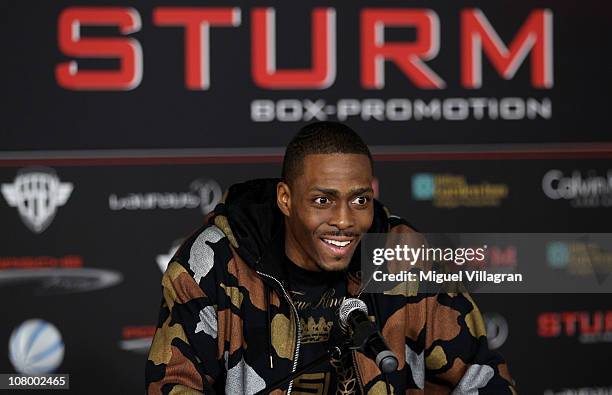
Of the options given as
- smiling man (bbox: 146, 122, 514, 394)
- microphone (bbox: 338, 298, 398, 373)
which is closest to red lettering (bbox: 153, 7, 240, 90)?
smiling man (bbox: 146, 122, 514, 394)

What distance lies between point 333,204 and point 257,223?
0.25 metres

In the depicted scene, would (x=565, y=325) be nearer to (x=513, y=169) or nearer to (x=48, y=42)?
(x=513, y=169)

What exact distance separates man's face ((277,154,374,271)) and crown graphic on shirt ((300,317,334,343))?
0.14 meters

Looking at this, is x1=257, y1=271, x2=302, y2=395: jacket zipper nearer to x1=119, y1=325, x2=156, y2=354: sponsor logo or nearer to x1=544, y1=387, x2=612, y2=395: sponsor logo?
x1=119, y1=325, x2=156, y2=354: sponsor logo

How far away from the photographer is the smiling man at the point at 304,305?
6.86ft

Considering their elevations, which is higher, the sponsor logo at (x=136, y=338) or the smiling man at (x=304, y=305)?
the smiling man at (x=304, y=305)

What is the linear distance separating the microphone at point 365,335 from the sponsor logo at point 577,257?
7.10ft

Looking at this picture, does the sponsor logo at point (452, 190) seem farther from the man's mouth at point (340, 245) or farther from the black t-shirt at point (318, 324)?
the man's mouth at point (340, 245)

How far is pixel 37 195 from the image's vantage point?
3.49 m

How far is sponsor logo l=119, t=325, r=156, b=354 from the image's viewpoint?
355cm

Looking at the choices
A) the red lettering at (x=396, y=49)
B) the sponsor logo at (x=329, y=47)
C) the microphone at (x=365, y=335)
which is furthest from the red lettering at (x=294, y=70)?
the microphone at (x=365, y=335)

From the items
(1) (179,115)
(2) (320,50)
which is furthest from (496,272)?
(1) (179,115)

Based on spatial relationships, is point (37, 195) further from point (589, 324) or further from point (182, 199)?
point (589, 324)

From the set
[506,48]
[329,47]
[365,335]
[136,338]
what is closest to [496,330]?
[506,48]
